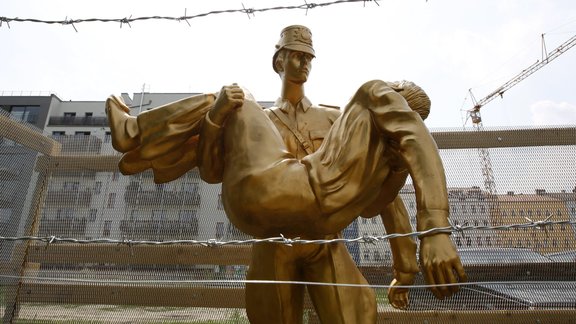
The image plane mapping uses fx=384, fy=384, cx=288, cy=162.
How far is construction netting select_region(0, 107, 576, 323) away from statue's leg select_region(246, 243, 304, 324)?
863mm

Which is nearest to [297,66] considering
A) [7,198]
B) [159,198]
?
[159,198]

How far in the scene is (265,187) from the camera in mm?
1070

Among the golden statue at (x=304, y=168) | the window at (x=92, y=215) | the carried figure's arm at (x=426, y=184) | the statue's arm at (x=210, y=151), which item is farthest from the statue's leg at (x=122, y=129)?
the window at (x=92, y=215)

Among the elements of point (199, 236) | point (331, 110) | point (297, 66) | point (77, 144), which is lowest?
point (199, 236)

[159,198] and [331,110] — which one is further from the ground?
[331,110]

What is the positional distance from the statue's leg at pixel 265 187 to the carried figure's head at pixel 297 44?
1.08ft

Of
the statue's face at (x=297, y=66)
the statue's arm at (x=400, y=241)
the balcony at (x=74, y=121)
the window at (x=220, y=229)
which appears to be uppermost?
the balcony at (x=74, y=121)

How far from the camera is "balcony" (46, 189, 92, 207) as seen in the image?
2.57 m

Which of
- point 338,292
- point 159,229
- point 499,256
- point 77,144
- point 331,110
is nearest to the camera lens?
point 338,292

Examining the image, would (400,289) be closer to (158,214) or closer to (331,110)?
(331,110)

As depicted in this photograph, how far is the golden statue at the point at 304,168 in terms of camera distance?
1064 millimetres

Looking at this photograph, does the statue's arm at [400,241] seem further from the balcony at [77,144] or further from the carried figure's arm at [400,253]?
the balcony at [77,144]

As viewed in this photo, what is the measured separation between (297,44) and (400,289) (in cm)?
95

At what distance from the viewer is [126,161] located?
→ 1.29m
